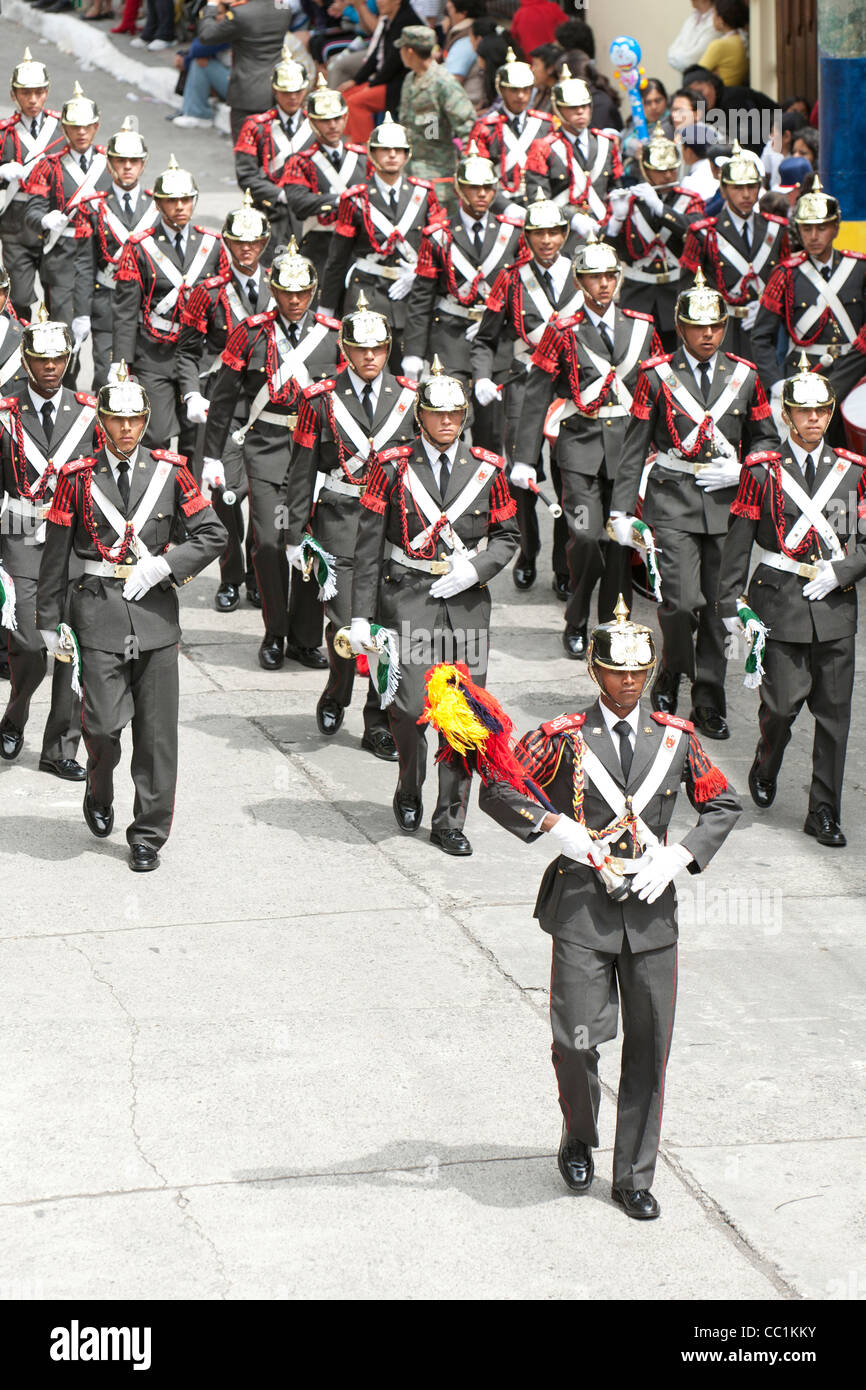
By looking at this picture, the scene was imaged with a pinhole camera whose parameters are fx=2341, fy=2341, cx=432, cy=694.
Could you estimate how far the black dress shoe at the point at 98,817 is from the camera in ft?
32.0

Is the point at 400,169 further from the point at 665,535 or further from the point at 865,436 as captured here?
the point at 665,535

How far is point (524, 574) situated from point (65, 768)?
395 centimetres

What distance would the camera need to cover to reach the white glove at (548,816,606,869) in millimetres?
6617

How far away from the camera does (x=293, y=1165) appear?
711 cm

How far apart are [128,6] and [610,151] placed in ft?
36.2

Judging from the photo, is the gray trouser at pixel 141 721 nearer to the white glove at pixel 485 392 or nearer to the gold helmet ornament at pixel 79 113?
the white glove at pixel 485 392

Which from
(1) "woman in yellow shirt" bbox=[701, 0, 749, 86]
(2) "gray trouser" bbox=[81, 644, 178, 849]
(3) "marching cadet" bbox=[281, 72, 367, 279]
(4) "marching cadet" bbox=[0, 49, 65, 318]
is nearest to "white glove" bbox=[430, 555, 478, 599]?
(2) "gray trouser" bbox=[81, 644, 178, 849]

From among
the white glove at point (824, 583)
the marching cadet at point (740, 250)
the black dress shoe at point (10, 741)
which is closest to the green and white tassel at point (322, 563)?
the black dress shoe at point (10, 741)

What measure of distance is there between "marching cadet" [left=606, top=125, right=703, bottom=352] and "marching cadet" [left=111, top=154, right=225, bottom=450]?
9.22ft

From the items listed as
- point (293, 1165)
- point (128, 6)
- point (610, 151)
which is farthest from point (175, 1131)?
point (128, 6)

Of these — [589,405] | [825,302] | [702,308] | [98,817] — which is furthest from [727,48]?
[98,817]

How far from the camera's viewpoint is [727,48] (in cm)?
1777

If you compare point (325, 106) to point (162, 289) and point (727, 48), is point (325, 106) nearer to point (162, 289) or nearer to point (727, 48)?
point (162, 289)

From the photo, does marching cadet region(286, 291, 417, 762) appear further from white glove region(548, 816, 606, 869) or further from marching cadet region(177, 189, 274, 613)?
white glove region(548, 816, 606, 869)
